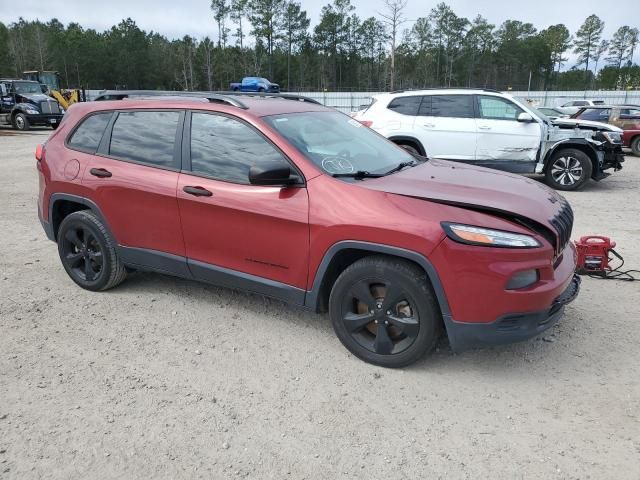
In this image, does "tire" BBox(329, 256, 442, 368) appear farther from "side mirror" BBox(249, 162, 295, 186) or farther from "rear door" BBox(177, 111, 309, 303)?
"side mirror" BBox(249, 162, 295, 186)

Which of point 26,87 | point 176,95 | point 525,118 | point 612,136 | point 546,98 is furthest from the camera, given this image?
point 546,98

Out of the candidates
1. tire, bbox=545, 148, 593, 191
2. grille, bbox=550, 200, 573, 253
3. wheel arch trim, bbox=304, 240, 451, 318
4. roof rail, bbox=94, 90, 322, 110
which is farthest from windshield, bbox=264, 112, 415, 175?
tire, bbox=545, 148, 593, 191

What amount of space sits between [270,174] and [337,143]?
0.86m

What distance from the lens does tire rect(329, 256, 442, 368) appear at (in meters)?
3.10

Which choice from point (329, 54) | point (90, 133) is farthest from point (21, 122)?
point (329, 54)

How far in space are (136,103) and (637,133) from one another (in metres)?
15.4

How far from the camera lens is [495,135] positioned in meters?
9.27

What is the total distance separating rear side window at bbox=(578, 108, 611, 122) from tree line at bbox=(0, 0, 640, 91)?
186ft

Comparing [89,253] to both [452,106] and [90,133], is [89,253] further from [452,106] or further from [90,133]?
[452,106]

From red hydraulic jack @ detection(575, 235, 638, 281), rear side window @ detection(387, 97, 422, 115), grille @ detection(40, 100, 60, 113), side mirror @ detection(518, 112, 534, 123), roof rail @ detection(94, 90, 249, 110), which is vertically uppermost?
grille @ detection(40, 100, 60, 113)

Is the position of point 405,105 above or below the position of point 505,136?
above

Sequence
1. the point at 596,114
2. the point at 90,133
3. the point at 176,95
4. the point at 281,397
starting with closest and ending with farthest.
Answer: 1. the point at 281,397
2. the point at 176,95
3. the point at 90,133
4. the point at 596,114

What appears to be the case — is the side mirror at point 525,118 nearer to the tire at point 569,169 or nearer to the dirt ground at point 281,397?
the tire at point 569,169

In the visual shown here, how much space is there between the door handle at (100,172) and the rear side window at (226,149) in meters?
0.85
